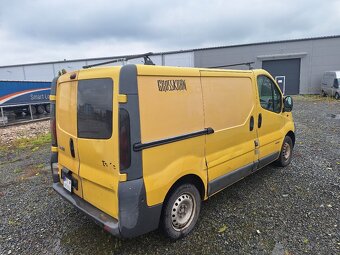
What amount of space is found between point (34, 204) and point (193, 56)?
25780 mm

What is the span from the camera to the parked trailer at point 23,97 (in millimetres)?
14930

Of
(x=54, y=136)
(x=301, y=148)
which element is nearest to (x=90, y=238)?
(x=54, y=136)

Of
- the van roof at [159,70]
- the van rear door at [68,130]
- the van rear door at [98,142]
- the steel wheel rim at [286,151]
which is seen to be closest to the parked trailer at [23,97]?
the van rear door at [68,130]

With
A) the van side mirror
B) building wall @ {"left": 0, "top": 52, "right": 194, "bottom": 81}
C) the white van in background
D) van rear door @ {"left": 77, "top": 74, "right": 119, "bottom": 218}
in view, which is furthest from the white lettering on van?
building wall @ {"left": 0, "top": 52, "right": 194, "bottom": 81}

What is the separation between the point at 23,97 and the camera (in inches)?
634

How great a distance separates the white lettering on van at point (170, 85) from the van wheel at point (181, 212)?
3.75 feet

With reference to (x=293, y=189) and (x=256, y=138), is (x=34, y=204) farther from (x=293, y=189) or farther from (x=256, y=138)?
(x=293, y=189)

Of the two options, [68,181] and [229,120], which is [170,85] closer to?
[229,120]

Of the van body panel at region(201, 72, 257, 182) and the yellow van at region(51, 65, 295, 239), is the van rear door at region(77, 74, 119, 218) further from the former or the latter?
the van body panel at region(201, 72, 257, 182)

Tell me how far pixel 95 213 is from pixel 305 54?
27720mm

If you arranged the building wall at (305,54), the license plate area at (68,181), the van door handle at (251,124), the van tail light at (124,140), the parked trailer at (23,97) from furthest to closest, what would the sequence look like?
the building wall at (305,54) → the parked trailer at (23,97) → the van door handle at (251,124) → the license plate area at (68,181) → the van tail light at (124,140)

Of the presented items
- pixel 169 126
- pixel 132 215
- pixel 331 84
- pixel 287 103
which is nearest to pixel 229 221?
pixel 132 215

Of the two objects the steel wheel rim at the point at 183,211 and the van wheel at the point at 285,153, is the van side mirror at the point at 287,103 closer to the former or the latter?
the van wheel at the point at 285,153

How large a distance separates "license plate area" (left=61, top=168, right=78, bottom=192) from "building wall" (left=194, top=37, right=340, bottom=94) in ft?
84.7
